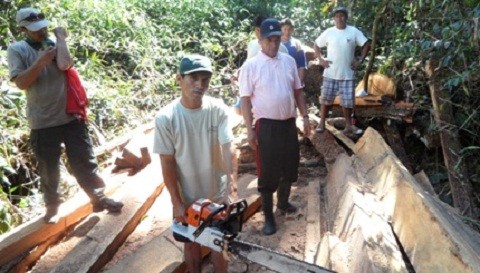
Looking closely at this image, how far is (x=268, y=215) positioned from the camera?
394 cm

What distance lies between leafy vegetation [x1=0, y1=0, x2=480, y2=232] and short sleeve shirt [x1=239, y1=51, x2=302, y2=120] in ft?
4.40

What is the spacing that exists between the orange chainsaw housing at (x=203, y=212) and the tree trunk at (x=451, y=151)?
2749 mm

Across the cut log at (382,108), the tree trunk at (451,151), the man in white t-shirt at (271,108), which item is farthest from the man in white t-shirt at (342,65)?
the man in white t-shirt at (271,108)

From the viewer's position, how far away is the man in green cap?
2.59 meters

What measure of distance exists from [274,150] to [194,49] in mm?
6134

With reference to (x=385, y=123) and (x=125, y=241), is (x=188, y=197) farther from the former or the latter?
(x=385, y=123)

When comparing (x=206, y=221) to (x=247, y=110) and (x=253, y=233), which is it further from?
(x=253, y=233)

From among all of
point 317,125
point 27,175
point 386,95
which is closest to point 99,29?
point 27,175

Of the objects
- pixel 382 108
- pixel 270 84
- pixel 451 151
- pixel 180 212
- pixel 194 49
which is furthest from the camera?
pixel 194 49

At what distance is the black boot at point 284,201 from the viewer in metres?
4.14

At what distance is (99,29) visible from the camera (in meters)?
7.98

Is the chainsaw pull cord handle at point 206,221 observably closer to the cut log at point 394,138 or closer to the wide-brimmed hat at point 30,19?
the wide-brimmed hat at point 30,19

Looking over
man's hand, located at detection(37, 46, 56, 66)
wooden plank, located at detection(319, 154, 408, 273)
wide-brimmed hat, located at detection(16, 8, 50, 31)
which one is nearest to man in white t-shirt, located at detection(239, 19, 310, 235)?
wooden plank, located at detection(319, 154, 408, 273)

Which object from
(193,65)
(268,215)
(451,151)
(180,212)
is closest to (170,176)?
(180,212)
